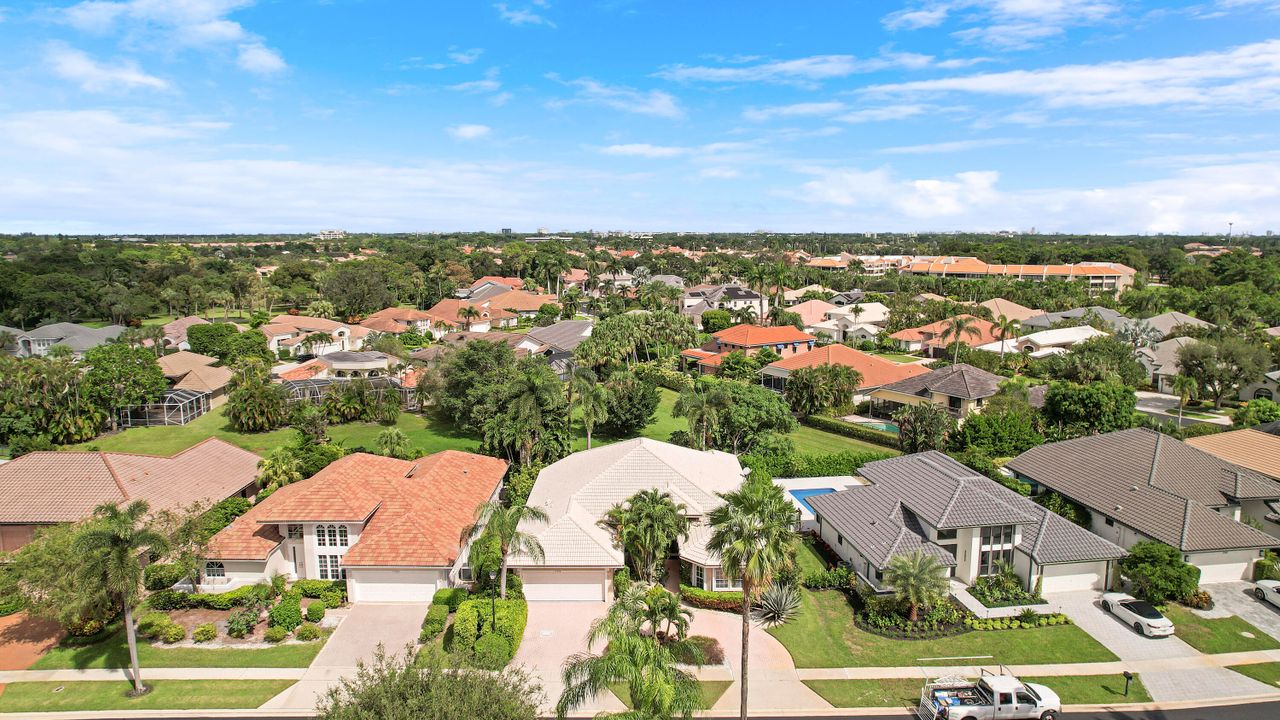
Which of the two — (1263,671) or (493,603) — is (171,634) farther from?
(1263,671)

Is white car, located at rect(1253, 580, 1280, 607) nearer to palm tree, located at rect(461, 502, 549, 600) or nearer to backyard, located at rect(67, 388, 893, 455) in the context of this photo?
backyard, located at rect(67, 388, 893, 455)

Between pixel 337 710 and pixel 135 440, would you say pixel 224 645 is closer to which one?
pixel 337 710

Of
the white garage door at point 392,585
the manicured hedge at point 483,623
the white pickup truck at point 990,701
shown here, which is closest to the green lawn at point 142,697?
the white garage door at point 392,585

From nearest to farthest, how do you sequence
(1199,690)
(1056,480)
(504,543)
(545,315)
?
(1199,690) < (504,543) < (1056,480) < (545,315)

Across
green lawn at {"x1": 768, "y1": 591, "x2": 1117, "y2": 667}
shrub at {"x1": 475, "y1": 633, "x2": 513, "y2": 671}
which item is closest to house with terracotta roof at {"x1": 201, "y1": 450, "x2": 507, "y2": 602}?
shrub at {"x1": 475, "y1": 633, "x2": 513, "y2": 671}

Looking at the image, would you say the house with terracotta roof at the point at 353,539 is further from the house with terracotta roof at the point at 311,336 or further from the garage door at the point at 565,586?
the house with terracotta roof at the point at 311,336

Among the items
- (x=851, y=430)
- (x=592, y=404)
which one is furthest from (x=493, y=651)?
(x=851, y=430)

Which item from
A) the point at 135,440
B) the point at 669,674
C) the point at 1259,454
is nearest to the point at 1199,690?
the point at 669,674
